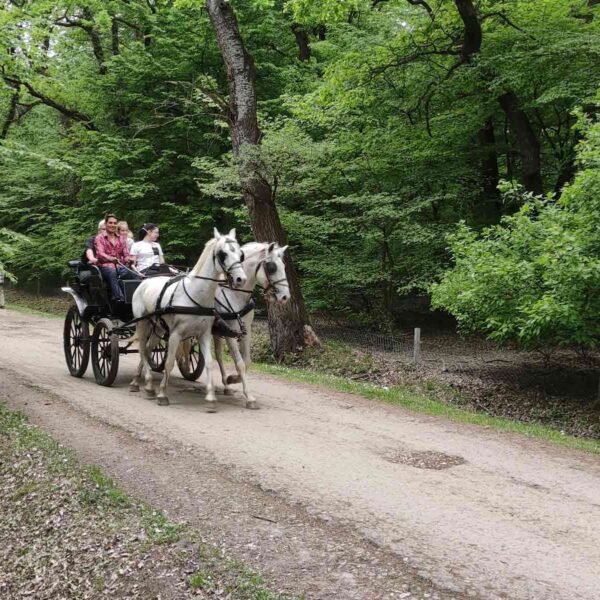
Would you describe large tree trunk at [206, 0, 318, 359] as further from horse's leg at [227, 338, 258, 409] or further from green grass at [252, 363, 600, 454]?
horse's leg at [227, 338, 258, 409]

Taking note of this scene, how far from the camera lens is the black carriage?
9492 mm

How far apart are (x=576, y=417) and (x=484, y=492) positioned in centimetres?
597

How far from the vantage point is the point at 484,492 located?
18.6ft

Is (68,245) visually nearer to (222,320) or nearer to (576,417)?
(222,320)

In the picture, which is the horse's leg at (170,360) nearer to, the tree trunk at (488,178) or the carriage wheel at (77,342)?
the carriage wheel at (77,342)

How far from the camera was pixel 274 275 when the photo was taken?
27.0ft

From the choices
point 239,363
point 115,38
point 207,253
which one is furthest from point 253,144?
point 115,38

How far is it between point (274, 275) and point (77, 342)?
418 centimetres

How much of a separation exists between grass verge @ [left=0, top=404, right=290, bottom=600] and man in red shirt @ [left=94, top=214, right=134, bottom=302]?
12.8 ft

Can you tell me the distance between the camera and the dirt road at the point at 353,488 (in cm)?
418

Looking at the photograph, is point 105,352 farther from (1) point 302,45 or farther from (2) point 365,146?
(1) point 302,45

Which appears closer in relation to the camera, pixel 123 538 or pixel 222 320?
pixel 123 538

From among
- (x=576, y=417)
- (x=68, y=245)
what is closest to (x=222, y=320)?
(x=576, y=417)

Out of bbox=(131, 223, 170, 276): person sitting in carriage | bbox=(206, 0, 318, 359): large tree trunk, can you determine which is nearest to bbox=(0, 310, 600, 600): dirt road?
bbox=(131, 223, 170, 276): person sitting in carriage
